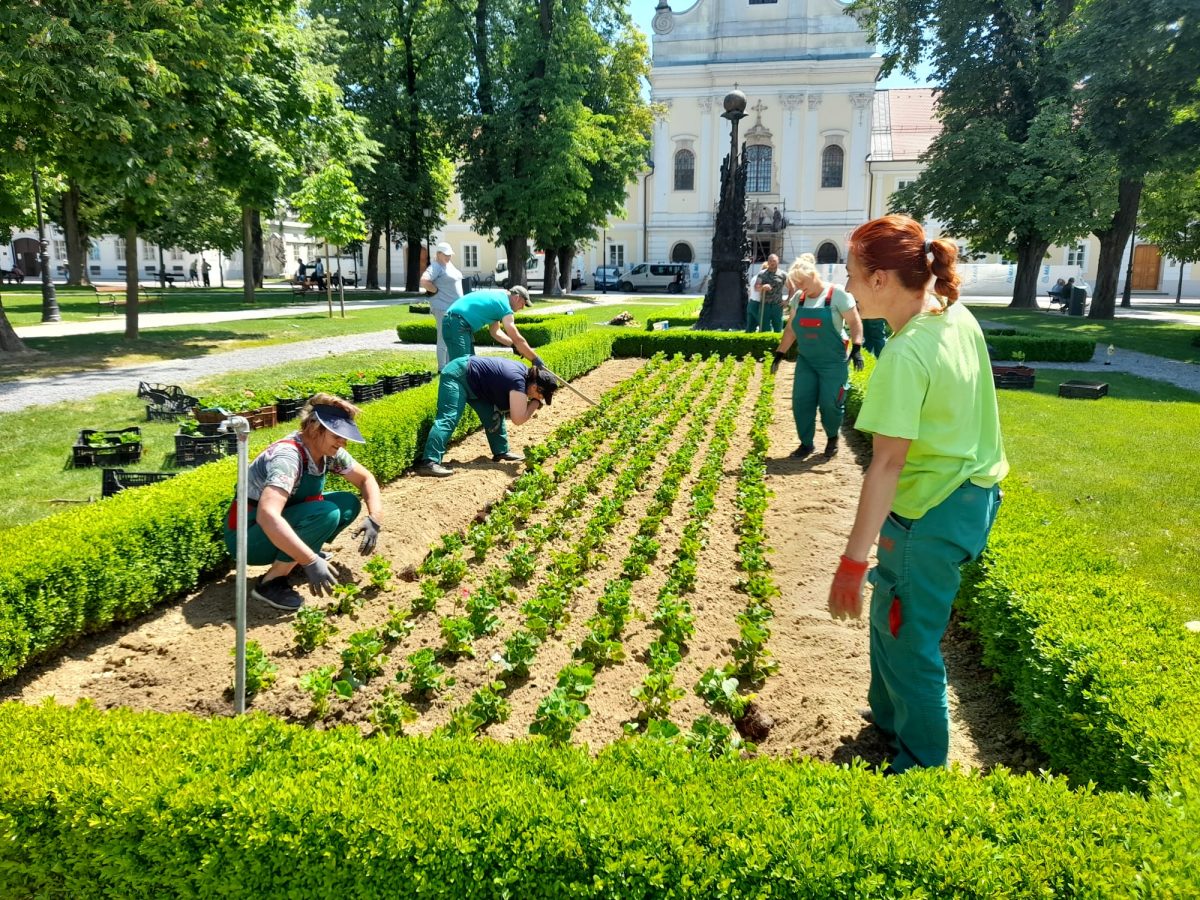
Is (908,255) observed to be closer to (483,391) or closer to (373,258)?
(483,391)

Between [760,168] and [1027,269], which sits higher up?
[760,168]

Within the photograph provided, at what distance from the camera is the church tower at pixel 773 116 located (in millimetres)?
49312

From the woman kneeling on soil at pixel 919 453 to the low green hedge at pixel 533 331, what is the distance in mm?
14087

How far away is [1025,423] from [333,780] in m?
9.79

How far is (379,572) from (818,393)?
4.92 metres

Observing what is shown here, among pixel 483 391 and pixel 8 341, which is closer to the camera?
pixel 483 391

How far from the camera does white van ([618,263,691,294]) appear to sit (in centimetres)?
4534

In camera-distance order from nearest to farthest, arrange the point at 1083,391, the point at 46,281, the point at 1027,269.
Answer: the point at 1083,391, the point at 46,281, the point at 1027,269

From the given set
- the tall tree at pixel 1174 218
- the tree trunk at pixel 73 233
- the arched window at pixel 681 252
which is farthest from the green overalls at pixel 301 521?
the arched window at pixel 681 252

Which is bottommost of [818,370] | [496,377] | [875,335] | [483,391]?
[483,391]

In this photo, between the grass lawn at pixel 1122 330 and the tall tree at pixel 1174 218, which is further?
the tall tree at pixel 1174 218

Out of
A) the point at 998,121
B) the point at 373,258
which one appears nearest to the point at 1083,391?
the point at 998,121

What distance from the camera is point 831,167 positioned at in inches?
1998

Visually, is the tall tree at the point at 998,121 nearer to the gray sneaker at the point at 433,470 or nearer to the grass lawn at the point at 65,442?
the grass lawn at the point at 65,442
